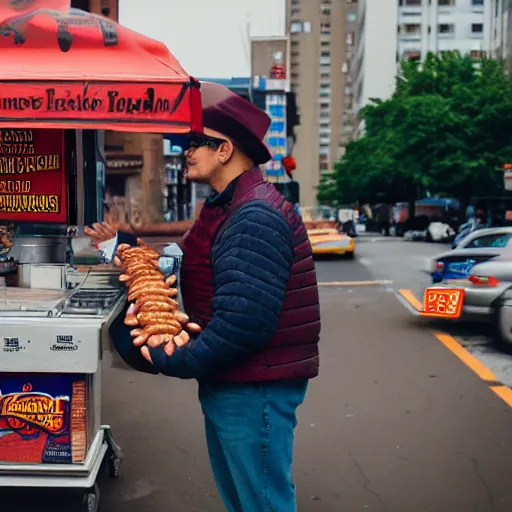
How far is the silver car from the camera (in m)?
8.20

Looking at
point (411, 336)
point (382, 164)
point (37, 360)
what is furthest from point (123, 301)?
point (382, 164)

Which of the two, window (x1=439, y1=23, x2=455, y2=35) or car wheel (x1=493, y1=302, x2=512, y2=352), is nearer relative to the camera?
car wheel (x1=493, y1=302, x2=512, y2=352)

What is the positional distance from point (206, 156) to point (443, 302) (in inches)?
269

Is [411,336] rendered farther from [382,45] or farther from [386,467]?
[382,45]

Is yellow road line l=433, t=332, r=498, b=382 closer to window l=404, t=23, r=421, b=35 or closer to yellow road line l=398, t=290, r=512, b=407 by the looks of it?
yellow road line l=398, t=290, r=512, b=407

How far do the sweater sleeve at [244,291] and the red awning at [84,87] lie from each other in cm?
97

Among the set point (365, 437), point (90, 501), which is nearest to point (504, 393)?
point (365, 437)

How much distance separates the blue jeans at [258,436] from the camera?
7.65 ft

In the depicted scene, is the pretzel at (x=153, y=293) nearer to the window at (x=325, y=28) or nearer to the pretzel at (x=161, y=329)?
the pretzel at (x=161, y=329)

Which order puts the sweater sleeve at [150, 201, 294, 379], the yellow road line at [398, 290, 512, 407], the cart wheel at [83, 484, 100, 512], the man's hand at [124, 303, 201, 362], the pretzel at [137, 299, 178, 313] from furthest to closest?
the yellow road line at [398, 290, 512, 407]
the cart wheel at [83, 484, 100, 512]
the pretzel at [137, 299, 178, 313]
the man's hand at [124, 303, 201, 362]
the sweater sleeve at [150, 201, 294, 379]

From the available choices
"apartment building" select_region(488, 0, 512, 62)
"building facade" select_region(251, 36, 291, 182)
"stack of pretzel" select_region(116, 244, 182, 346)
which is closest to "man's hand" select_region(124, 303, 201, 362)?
"stack of pretzel" select_region(116, 244, 182, 346)

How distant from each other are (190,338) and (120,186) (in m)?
4.05

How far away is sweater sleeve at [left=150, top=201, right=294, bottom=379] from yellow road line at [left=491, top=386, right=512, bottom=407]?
4.24m

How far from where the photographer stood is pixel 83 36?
3.67 m
